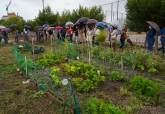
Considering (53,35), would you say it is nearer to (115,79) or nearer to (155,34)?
(155,34)

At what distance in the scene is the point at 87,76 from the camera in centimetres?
990

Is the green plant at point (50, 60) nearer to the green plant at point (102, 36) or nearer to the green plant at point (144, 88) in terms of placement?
the green plant at point (144, 88)

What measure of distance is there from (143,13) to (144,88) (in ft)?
63.5

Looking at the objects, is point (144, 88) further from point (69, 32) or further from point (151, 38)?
point (69, 32)

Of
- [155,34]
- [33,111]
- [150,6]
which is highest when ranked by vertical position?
[150,6]

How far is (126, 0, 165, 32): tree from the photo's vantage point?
84.1ft

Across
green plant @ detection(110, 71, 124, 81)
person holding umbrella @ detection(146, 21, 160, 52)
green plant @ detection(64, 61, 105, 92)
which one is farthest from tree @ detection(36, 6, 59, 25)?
green plant @ detection(110, 71, 124, 81)

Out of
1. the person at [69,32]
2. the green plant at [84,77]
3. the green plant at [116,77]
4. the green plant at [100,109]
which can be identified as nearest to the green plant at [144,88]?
the green plant at [84,77]

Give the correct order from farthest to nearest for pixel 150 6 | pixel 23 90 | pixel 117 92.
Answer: pixel 150 6 < pixel 23 90 < pixel 117 92

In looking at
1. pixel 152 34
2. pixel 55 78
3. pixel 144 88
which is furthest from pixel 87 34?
pixel 144 88

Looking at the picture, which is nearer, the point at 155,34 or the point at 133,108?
the point at 133,108

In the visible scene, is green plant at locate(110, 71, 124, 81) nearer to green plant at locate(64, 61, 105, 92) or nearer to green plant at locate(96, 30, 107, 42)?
green plant at locate(64, 61, 105, 92)

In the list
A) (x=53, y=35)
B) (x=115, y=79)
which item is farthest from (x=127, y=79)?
(x=53, y=35)

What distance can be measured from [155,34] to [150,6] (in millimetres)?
9404
